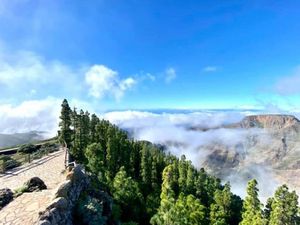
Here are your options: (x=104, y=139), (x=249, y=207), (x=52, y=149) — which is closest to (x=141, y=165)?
(x=104, y=139)

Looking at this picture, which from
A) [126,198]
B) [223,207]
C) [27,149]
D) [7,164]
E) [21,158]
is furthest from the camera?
[223,207]

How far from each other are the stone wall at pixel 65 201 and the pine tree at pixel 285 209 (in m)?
28.1

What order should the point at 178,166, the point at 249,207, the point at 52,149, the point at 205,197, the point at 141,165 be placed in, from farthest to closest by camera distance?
the point at 178,166 → the point at 141,165 → the point at 205,197 → the point at 52,149 → the point at 249,207

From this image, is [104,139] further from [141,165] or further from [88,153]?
[88,153]

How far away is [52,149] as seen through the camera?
212ft

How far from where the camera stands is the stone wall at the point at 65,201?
1906 centimetres

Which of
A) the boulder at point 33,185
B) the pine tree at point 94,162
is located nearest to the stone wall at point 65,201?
the boulder at point 33,185

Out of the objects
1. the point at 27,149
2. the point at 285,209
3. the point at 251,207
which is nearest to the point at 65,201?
the point at 285,209

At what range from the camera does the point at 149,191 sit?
77.1 metres

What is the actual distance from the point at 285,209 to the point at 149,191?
131 ft

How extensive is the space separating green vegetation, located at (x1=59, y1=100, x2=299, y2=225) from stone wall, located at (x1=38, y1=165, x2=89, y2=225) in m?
1.24

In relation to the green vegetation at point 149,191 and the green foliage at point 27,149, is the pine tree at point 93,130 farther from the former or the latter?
the green foliage at point 27,149

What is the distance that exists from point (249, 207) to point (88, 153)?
99.5 feet

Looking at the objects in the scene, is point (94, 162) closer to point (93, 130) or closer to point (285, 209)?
point (93, 130)
